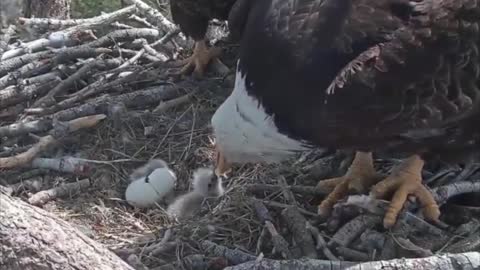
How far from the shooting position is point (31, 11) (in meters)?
6.23

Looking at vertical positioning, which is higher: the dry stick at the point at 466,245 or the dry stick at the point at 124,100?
the dry stick at the point at 466,245

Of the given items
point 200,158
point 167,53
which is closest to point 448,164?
point 200,158

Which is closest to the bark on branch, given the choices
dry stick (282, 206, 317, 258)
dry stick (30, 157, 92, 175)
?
dry stick (282, 206, 317, 258)

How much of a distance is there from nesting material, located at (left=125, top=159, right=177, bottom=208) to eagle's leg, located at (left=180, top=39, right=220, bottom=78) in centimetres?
105

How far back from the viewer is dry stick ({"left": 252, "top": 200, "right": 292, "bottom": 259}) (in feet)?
11.7

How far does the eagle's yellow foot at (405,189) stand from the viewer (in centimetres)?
377

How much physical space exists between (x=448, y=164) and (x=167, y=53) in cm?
229

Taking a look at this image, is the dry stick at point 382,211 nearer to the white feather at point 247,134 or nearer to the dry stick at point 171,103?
the white feather at point 247,134

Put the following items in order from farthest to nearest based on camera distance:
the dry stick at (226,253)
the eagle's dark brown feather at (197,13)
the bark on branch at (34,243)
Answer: the eagle's dark brown feather at (197,13)
the dry stick at (226,253)
the bark on branch at (34,243)

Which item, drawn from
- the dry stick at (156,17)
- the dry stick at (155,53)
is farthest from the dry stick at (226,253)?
the dry stick at (156,17)

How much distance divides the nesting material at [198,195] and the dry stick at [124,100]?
84 centimetres

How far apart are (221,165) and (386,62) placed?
3.30 feet

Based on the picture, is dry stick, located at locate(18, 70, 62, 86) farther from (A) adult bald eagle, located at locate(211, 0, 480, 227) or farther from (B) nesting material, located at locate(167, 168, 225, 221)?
(A) adult bald eagle, located at locate(211, 0, 480, 227)

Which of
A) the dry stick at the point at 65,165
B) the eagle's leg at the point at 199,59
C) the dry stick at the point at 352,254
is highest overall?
the dry stick at the point at 352,254
